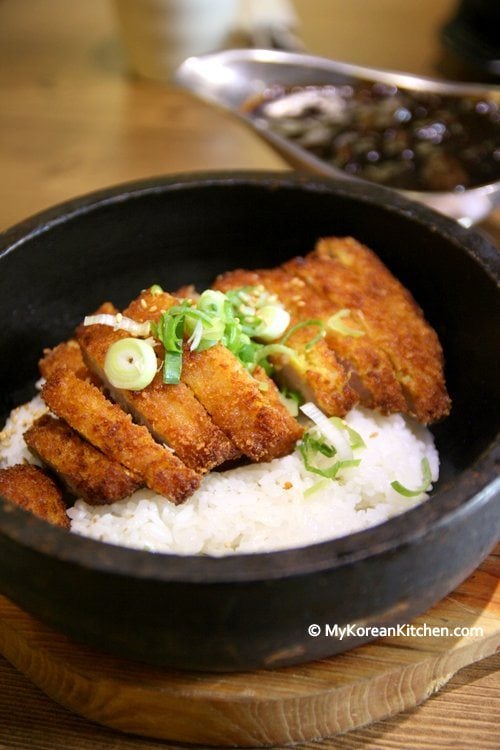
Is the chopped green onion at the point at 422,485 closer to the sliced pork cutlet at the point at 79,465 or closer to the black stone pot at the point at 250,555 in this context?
the black stone pot at the point at 250,555

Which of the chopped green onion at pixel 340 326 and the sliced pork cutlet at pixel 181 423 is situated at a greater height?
the chopped green onion at pixel 340 326

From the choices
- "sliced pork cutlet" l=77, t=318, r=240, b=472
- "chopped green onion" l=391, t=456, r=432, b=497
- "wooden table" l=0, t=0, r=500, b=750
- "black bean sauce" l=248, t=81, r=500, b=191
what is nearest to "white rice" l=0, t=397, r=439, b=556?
"chopped green onion" l=391, t=456, r=432, b=497

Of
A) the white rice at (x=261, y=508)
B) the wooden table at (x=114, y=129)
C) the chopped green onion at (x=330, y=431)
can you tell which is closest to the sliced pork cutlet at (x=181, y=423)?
the white rice at (x=261, y=508)

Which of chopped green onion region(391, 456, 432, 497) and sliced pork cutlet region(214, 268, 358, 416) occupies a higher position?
sliced pork cutlet region(214, 268, 358, 416)

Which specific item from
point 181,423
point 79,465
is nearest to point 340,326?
point 181,423

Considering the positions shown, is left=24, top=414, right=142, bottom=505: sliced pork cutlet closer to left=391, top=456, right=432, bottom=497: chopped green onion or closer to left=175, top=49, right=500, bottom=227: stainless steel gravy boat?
left=391, top=456, right=432, bottom=497: chopped green onion

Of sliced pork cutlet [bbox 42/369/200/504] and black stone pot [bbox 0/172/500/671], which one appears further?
sliced pork cutlet [bbox 42/369/200/504]

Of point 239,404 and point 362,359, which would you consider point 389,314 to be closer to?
point 362,359
